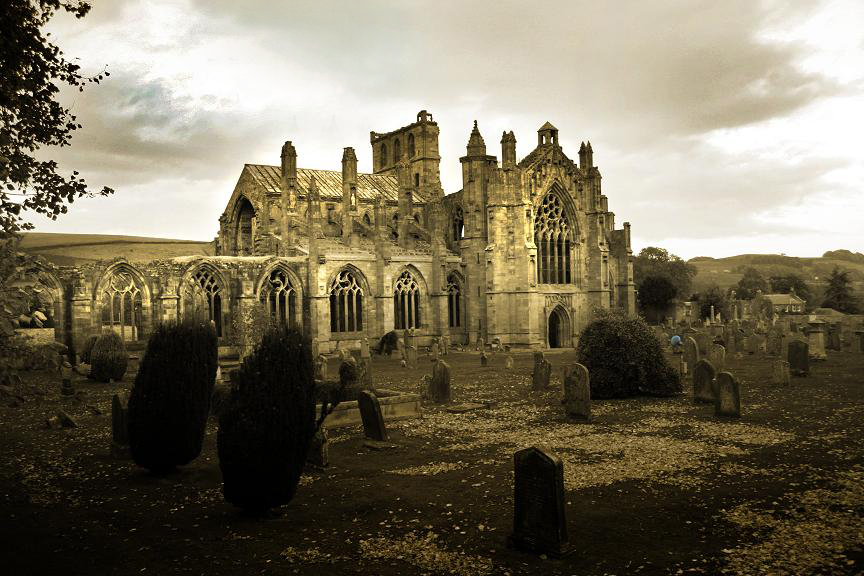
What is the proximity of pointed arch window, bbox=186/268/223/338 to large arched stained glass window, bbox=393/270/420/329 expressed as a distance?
9.70 meters

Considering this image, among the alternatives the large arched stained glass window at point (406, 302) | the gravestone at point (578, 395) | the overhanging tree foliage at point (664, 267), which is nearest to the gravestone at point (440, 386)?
the gravestone at point (578, 395)

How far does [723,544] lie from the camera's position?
6.55 metres

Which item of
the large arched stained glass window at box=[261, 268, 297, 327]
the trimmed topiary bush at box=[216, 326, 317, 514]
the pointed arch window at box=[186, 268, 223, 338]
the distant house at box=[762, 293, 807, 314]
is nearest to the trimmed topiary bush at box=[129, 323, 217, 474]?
the trimmed topiary bush at box=[216, 326, 317, 514]

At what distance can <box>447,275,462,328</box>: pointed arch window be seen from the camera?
1519 inches

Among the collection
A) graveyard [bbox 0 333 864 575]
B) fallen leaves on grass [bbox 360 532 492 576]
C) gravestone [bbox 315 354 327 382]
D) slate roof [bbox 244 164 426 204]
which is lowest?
fallen leaves on grass [bbox 360 532 492 576]

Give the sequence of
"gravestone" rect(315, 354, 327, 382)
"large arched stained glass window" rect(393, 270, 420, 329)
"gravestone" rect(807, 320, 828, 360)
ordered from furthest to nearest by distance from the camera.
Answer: "large arched stained glass window" rect(393, 270, 420, 329) → "gravestone" rect(807, 320, 828, 360) → "gravestone" rect(315, 354, 327, 382)

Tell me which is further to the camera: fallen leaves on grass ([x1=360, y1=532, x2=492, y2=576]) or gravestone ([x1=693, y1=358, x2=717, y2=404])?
gravestone ([x1=693, y1=358, x2=717, y2=404])

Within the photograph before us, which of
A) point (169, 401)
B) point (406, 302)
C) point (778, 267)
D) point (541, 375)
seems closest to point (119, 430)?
point (169, 401)

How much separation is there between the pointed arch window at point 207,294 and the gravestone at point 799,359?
2359 cm

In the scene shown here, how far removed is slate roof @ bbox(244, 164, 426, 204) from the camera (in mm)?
39000

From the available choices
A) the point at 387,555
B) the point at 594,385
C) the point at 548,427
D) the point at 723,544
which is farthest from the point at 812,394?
the point at 387,555

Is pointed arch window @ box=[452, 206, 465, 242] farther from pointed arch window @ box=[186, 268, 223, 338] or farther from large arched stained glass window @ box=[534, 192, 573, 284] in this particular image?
pointed arch window @ box=[186, 268, 223, 338]

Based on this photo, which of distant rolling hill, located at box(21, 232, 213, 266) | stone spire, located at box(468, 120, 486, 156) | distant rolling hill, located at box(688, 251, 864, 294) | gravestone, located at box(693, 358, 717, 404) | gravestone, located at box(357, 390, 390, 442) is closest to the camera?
gravestone, located at box(357, 390, 390, 442)

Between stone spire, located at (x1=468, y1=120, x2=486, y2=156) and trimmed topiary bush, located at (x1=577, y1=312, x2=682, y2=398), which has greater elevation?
stone spire, located at (x1=468, y1=120, x2=486, y2=156)
